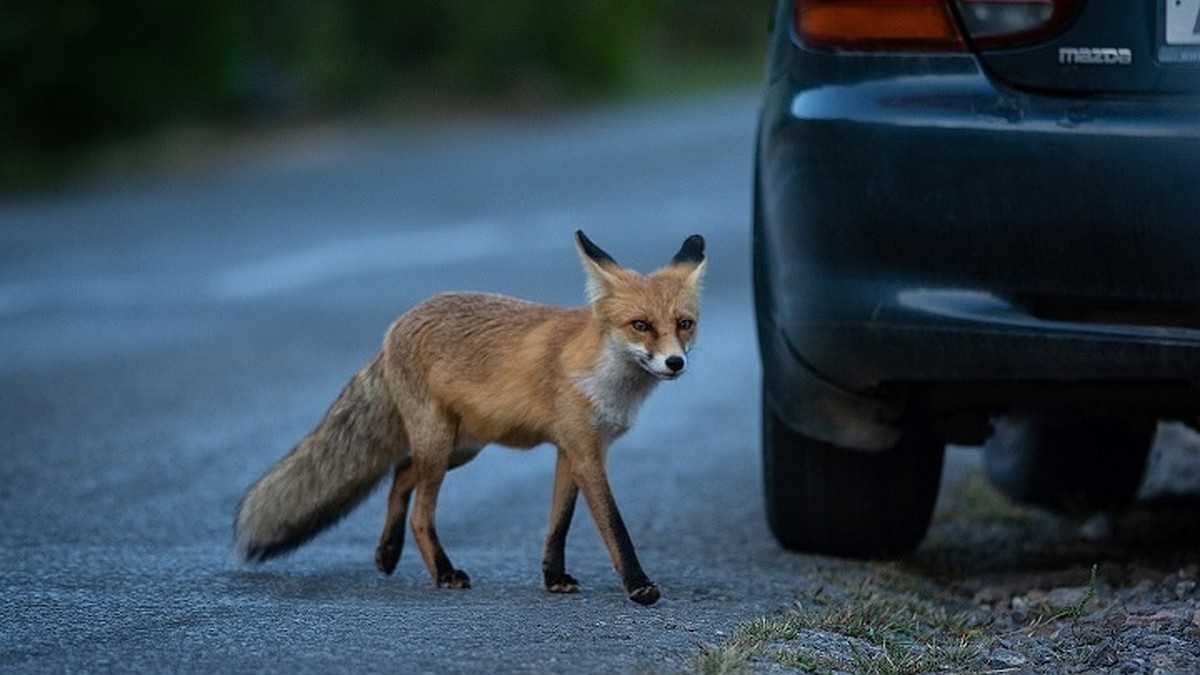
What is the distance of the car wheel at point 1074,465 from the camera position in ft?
25.0

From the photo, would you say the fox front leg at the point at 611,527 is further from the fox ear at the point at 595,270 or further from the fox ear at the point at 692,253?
the fox ear at the point at 692,253

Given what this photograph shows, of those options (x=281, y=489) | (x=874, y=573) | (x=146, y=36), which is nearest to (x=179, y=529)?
(x=281, y=489)

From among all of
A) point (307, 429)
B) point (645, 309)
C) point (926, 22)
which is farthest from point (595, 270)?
point (307, 429)

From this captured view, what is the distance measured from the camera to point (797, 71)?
5641 mm

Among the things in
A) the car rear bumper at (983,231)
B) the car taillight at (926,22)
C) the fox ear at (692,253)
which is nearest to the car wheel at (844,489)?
the car rear bumper at (983,231)

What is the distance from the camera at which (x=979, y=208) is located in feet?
17.5

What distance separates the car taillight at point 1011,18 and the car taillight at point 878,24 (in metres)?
0.05

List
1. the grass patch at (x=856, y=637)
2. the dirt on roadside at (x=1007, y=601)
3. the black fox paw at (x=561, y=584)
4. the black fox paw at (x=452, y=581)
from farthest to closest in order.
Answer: the black fox paw at (x=452, y=581), the black fox paw at (x=561, y=584), the dirt on roadside at (x=1007, y=601), the grass patch at (x=856, y=637)

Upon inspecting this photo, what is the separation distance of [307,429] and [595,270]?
11.7 ft

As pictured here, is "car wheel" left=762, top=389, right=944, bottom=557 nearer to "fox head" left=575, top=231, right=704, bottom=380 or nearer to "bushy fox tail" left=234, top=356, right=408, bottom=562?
"fox head" left=575, top=231, right=704, bottom=380

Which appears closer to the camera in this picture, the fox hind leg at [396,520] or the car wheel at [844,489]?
the fox hind leg at [396,520]

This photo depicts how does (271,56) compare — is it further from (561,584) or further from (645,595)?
(645,595)

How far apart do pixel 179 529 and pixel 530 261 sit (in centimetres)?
862

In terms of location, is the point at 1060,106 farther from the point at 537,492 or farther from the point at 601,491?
the point at 537,492
